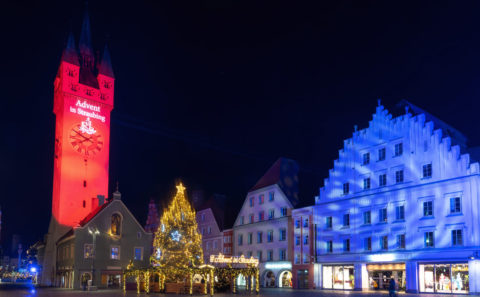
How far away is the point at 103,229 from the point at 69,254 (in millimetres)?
5949

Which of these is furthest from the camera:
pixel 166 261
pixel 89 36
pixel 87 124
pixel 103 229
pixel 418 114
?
pixel 89 36

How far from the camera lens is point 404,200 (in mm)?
54000

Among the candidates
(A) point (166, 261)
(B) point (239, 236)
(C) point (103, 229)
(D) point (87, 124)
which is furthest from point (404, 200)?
(D) point (87, 124)

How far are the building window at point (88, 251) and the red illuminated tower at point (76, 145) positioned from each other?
39.6 ft

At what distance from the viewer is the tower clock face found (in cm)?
8544

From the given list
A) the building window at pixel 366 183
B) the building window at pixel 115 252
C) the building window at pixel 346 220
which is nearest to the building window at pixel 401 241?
the building window at pixel 366 183

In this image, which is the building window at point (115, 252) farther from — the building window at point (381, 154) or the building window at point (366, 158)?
the building window at point (381, 154)

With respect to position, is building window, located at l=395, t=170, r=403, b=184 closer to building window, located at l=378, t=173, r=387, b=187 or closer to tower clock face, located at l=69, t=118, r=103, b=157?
building window, located at l=378, t=173, r=387, b=187

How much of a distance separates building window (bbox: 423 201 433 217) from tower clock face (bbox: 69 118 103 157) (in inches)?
2155

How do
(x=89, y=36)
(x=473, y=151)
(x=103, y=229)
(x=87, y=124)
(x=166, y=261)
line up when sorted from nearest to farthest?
(x=166, y=261), (x=473, y=151), (x=103, y=229), (x=87, y=124), (x=89, y=36)

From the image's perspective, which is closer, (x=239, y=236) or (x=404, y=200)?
(x=404, y=200)

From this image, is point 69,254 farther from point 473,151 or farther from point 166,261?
point 473,151

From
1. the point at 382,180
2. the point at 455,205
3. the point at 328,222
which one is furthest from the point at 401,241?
the point at 328,222

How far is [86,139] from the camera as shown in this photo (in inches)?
3418
